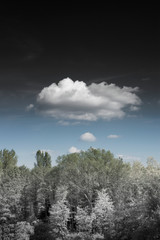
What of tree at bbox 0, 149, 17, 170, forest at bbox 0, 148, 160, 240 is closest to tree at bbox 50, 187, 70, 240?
forest at bbox 0, 148, 160, 240

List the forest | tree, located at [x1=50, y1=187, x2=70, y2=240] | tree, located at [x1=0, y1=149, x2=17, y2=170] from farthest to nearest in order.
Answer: tree, located at [x1=0, y1=149, x2=17, y2=170], tree, located at [x1=50, y1=187, x2=70, y2=240], the forest

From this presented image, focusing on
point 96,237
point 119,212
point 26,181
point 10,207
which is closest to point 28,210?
point 10,207

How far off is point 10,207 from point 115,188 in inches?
1074

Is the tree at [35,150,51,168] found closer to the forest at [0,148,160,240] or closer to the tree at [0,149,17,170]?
the tree at [0,149,17,170]

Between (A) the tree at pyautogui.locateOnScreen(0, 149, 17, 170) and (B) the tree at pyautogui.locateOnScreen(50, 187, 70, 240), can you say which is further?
(A) the tree at pyautogui.locateOnScreen(0, 149, 17, 170)

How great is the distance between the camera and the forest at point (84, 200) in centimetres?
4762

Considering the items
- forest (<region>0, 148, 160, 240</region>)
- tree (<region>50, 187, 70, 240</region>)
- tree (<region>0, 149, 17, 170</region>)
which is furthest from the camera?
tree (<region>0, 149, 17, 170</region>)

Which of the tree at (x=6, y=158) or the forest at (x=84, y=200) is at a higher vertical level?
the tree at (x=6, y=158)

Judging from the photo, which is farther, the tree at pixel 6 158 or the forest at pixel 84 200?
the tree at pixel 6 158

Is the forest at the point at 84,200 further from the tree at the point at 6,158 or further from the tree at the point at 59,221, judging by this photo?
the tree at the point at 6,158

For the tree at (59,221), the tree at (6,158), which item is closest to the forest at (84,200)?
the tree at (59,221)

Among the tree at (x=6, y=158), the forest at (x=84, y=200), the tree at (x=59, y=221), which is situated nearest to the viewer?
the forest at (x=84, y=200)

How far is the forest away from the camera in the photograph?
47.6 metres

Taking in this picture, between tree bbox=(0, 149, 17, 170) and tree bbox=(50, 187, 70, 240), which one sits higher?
tree bbox=(0, 149, 17, 170)
